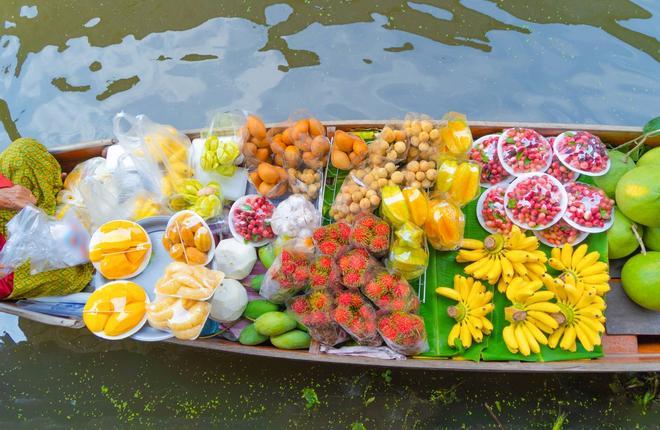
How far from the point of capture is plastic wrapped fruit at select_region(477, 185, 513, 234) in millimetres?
2422

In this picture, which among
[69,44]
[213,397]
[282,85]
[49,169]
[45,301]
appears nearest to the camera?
[45,301]

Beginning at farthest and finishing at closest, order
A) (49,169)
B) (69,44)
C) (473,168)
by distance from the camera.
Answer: (69,44)
(49,169)
(473,168)

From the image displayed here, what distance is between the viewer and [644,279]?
2.32 metres

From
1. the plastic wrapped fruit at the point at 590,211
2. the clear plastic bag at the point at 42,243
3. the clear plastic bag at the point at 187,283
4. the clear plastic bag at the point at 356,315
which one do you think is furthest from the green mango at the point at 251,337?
the plastic wrapped fruit at the point at 590,211

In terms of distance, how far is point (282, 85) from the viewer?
378 centimetres

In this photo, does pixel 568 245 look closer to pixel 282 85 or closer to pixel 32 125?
pixel 282 85

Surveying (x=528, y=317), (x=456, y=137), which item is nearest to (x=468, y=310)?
(x=528, y=317)

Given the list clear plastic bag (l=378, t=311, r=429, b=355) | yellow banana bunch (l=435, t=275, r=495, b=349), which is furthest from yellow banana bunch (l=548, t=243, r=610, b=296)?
clear plastic bag (l=378, t=311, r=429, b=355)

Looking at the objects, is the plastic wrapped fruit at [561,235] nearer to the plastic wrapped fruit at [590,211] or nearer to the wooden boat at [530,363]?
the plastic wrapped fruit at [590,211]

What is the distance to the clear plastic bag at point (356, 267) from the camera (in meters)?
2.17

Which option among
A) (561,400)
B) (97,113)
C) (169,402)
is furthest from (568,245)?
(97,113)

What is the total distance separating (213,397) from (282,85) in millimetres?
2377

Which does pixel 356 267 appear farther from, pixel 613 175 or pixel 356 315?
pixel 613 175

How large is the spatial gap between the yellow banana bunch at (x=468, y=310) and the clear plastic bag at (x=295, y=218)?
723mm
